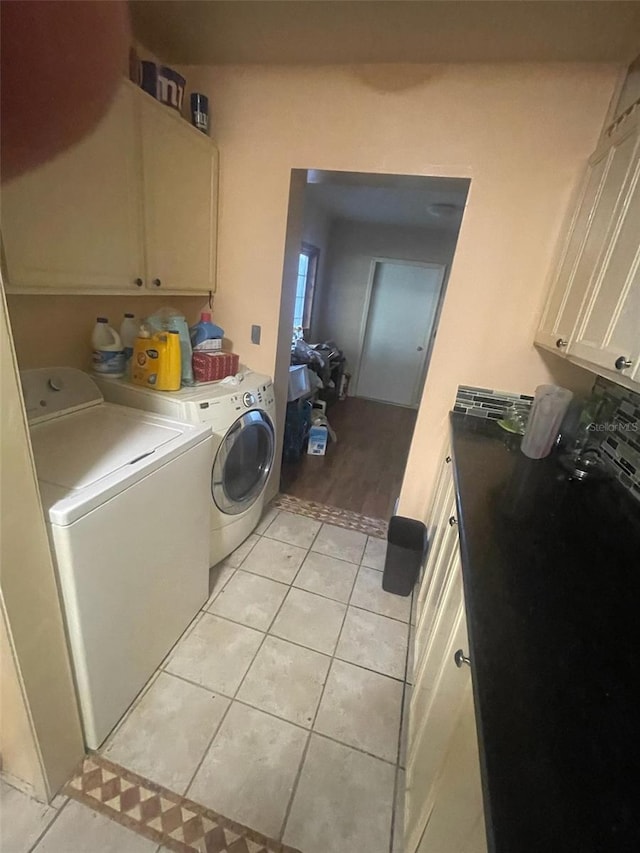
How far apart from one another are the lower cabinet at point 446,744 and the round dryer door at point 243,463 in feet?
3.13

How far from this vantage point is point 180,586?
150 cm

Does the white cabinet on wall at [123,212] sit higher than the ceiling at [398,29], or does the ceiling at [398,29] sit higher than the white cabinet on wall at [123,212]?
the ceiling at [398,29]

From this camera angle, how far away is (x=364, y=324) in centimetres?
513

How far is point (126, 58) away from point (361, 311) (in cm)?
500

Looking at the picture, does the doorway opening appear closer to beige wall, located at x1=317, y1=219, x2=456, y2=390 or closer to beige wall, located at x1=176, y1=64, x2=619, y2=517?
beige wall, located at x1=317, y1=219, x2=456, y2=390

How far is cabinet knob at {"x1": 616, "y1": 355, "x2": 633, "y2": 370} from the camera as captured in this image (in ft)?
3.01

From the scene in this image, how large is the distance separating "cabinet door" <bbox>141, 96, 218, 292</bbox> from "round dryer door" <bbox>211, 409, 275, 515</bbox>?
2.38ft

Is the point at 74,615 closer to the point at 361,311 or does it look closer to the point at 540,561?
the point at 540,561

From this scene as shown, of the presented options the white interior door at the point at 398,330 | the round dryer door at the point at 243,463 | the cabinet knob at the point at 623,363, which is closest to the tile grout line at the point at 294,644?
the round dryer door at the point at 243,463

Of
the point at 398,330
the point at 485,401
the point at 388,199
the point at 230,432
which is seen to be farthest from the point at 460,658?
the point at 398,330

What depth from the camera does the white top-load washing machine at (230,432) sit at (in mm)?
1577

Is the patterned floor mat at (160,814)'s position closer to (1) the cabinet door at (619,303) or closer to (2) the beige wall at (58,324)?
(2) the beige wall at (58,324)

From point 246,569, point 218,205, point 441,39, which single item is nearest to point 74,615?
point 246,569

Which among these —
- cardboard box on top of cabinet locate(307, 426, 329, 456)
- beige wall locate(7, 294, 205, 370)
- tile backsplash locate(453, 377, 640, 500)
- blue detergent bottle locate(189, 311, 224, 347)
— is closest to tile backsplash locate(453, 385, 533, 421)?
tile backsplash locate(453, 377, 640, 500)
